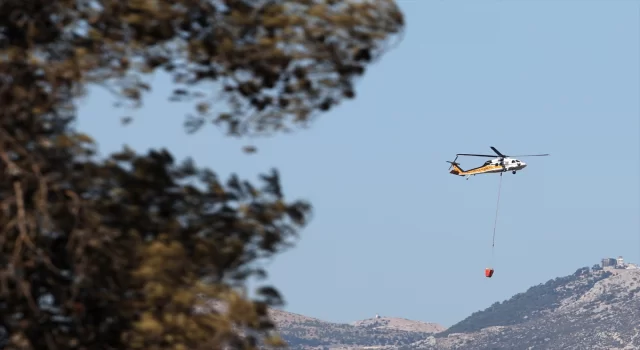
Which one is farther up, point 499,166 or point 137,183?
point 499,166

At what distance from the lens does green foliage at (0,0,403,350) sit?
26.6 metres

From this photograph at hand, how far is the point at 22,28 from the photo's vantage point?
27.8m

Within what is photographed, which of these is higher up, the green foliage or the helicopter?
the helicopter

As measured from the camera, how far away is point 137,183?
28.2m

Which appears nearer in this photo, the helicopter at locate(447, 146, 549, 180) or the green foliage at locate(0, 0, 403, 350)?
the green foliage at locate(0, 0, 403, 350)

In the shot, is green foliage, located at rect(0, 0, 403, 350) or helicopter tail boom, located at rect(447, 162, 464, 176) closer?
green foliage, located at rect(0, 0, 403, 350)

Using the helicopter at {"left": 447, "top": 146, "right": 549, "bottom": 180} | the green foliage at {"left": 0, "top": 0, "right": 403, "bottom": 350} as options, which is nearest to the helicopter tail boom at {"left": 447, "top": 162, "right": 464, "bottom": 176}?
the helicopter at {"left": 447, "top": 146, "right": 549, "bottom": 180}

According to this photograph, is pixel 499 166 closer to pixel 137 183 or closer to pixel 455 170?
pixel 455 170

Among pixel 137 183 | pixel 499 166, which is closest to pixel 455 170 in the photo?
pixel 499 166

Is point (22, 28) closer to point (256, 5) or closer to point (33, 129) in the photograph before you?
point (33, 129)

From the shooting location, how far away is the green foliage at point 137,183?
26.6 metres

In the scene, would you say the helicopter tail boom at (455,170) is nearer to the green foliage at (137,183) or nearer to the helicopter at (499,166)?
the helicopter at (499,166)

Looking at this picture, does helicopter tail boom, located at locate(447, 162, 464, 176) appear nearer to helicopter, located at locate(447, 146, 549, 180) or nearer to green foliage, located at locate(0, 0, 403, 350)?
helicopter, located at locate(447, 146, 549, 180)

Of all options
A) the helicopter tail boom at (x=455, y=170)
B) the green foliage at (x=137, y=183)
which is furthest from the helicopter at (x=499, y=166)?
the green foliage at (x=137, y=183)
